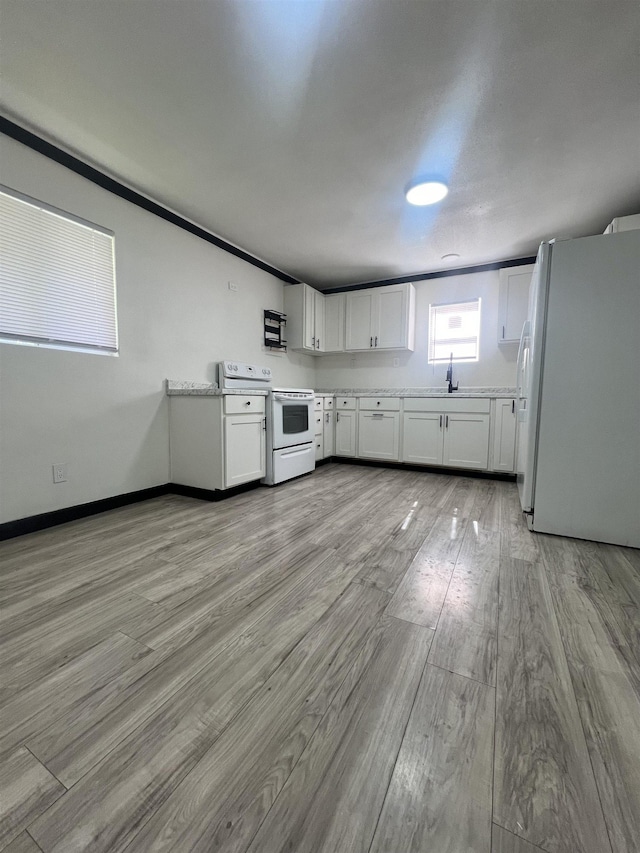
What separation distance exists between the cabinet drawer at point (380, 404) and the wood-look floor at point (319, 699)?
239 cm

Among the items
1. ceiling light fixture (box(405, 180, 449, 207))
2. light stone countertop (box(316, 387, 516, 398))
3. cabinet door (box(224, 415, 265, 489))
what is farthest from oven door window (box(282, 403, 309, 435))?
ceiling light fixture (box(405, 180, 449, 207))

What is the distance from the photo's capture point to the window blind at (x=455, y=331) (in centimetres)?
412

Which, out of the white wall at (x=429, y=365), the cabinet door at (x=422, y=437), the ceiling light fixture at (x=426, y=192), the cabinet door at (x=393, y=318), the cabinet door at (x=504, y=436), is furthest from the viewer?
the cabinet door at (x=393, y=318)

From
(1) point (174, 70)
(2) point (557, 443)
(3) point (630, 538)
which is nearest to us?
(1) point (174, 70)

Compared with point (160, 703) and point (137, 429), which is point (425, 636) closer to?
point (160, 703)

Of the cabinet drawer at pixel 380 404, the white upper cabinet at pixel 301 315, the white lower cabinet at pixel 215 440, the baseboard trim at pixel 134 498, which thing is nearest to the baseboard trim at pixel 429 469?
the baseboard trim at pixel 134 498

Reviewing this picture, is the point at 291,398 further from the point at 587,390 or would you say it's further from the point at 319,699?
the point at 319,699

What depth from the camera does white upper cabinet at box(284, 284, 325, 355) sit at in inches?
172

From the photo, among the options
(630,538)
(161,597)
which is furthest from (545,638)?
(161,597)

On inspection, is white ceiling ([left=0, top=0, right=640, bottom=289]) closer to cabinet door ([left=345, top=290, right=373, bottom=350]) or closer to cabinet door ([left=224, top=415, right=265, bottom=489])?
cabinet door ([left=345, top=290, right=373, bottom=350])

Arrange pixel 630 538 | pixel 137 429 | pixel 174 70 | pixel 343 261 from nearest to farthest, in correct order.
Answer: pixel 174 70, pixel 630 538, pixel 137 429, pixel 343 261

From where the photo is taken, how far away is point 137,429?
2.71 metres

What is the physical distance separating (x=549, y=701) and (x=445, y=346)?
3.92m

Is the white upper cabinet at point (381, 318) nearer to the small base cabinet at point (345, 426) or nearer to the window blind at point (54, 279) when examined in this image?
the small base cabinet at point (345, 426)
